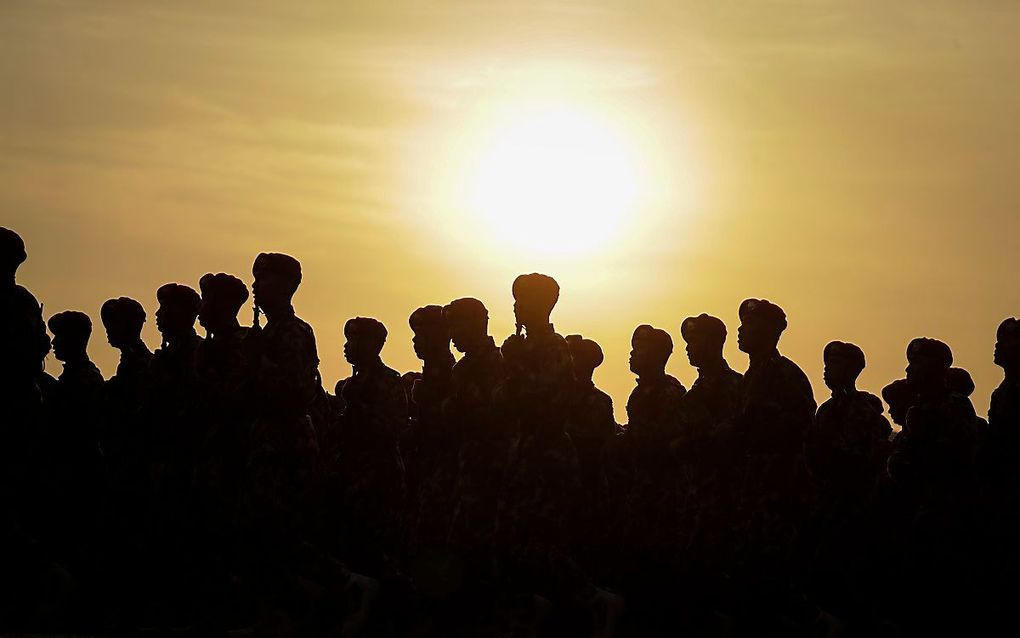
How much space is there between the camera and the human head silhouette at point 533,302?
18.0 metres

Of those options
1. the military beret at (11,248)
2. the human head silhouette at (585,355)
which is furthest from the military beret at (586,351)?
the military beret at (11,248)

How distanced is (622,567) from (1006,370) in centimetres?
463

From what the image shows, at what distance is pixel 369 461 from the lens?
19844 mm

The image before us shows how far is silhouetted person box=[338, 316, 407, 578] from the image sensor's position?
19.6 metres

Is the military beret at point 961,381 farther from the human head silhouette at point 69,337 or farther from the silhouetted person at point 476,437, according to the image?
Answer: the human head silhouette at point 69,337

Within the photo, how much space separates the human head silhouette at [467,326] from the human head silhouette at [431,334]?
1.66 metres

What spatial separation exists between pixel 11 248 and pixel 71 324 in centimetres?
280

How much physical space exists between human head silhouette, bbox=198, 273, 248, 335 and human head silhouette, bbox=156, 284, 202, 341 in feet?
2.70

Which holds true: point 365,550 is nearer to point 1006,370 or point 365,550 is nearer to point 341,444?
point 341,444

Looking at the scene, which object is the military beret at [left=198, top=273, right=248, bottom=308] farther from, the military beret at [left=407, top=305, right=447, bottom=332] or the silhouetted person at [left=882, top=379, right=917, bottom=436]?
the silhouetted person at [left=882, top=379, right=917, bottom=436]

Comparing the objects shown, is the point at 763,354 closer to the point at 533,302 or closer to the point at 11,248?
the point at 533,302

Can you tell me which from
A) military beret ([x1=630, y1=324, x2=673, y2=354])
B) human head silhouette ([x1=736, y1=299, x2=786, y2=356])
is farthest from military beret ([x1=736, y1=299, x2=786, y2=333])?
military beret ([x1=630, y1=324, x2=673, y2=354])

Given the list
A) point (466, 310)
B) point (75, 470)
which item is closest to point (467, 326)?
point (466, 310)

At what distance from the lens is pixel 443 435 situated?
20.8 meters
